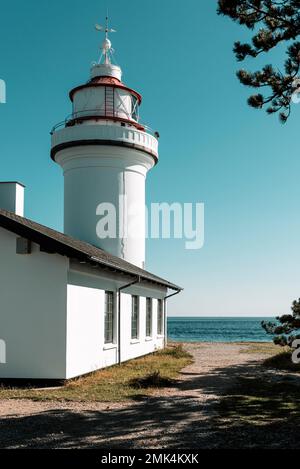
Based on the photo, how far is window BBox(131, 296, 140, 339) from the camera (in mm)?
18531

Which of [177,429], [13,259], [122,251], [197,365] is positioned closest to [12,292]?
[13,259]

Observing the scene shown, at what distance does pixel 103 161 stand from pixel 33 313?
386 inches

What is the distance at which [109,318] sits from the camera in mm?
15898

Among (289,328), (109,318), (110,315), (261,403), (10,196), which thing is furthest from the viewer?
(110,315)

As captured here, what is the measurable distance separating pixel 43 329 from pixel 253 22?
25.1ft

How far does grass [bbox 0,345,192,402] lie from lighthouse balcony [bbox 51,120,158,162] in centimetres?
852

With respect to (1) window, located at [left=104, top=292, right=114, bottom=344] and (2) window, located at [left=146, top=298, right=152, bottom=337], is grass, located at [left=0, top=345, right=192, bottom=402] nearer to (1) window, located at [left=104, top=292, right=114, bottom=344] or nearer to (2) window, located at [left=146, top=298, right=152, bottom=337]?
(1) window, located at [left=104, top=292, right=114, bottom=344]

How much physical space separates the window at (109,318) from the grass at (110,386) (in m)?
0.89

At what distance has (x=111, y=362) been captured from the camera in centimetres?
1560

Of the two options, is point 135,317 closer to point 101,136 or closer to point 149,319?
point 149,319

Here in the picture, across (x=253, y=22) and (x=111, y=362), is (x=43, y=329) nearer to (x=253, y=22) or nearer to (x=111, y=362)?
(x=111, y=362)

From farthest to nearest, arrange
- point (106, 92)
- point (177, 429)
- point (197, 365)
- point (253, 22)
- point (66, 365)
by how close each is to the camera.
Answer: point (106, 92) < point (197, 365) < point (66, 365) < point (253, 22) < point (177, 429)

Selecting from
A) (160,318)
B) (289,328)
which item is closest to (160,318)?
(160,318)

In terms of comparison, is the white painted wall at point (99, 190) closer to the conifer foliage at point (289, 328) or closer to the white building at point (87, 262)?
the white building at point (87, 262)
